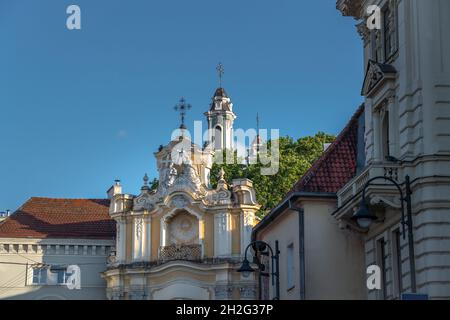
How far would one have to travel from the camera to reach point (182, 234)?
57.7 m

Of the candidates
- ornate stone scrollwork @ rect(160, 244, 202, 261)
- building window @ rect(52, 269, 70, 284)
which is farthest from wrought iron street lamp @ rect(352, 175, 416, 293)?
building window @ rect(52, 269, 70, 284)

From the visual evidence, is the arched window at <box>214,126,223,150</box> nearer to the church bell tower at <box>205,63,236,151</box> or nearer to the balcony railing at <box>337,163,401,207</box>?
the church bell tower at <box>205,63,236,151</box>

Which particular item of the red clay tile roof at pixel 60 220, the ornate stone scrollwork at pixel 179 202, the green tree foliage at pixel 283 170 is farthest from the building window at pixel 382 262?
the red clay tile roof at pixel 60 220

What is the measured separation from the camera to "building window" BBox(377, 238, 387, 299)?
Answer: 1089 inches

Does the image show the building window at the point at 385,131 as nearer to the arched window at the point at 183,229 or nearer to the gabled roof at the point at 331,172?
the gabled roof at the point at 331,172

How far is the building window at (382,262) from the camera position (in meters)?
27.7

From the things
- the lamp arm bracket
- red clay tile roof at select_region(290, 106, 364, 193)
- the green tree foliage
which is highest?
the green tree foliage

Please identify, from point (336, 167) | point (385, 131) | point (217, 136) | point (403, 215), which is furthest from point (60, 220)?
point (217, 136)

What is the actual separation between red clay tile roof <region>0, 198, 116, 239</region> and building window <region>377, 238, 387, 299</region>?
33.7 metres

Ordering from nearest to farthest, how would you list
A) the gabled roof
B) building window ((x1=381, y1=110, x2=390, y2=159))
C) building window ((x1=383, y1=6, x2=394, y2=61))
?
building window ((x1=383, y1=6, x2=394, y2=61)), building window ((x1=381, y1=110, x2=390, y2=159)), the gabled roof

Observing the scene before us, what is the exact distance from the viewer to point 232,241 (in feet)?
185
